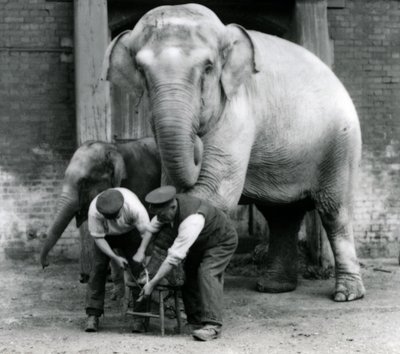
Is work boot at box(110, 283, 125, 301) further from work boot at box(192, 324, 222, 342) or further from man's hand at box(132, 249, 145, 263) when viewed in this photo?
work boot at box(192, 324, 222, 342)

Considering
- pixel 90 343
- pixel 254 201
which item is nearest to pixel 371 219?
pixel 254 201

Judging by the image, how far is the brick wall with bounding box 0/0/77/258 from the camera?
9930mm

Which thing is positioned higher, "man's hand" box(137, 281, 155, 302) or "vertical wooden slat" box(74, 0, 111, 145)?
"vertical wooden slat" box(74, 0, 111, 145)

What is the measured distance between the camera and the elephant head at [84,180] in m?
7.81

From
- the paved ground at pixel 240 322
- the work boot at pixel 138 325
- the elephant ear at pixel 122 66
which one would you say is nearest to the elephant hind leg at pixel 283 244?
the paved ground at pixel 240 322

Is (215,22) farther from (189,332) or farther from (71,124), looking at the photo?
(71,124)

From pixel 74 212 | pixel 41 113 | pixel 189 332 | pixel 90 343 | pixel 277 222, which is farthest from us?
pixel 41 113

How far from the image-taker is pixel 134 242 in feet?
21.9

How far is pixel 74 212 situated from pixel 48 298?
0.84 m

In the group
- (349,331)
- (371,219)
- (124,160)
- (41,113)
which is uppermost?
(41,113)

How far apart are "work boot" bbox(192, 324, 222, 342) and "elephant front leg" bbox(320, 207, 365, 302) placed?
2.03m

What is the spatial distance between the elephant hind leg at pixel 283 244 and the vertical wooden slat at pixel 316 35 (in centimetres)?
116

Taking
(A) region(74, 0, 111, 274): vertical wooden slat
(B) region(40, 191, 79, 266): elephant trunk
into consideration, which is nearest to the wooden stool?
(B) region(40, 191, 79, 266): elephant trunk

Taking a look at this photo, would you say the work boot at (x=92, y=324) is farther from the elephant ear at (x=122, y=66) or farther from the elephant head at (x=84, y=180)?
the elephant ear at (x=122, y=66)
